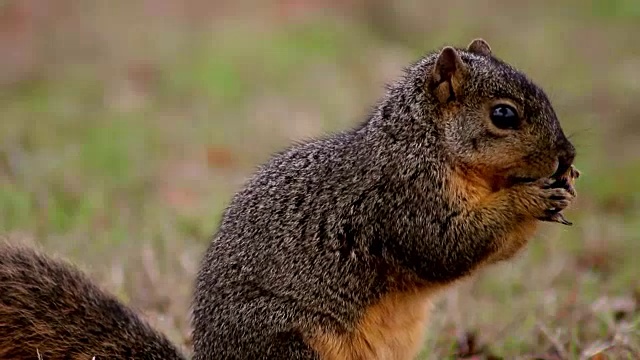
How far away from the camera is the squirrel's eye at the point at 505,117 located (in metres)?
3.85

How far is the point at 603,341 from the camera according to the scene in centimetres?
447

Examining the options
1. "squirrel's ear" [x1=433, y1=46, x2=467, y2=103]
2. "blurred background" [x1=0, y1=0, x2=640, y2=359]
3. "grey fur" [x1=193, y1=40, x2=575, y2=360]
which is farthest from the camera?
"blurred background" [x1=0, y1=0, x2=640, y2=359]

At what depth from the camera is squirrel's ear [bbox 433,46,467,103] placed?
3965 mm

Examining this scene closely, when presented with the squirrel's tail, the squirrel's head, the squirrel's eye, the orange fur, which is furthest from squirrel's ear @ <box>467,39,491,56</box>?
the squirrel's tail

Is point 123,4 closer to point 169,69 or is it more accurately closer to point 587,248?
point 169,69

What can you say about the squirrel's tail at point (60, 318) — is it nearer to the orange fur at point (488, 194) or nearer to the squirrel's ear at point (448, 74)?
the orange fur at point (488, 194)

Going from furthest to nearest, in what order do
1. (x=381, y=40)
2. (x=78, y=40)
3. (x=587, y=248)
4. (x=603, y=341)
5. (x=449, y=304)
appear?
(x=381, y=40) < (x=78, y=40) < (x=587, y=248) < (x=449, y=304) < (x=603, y=341)

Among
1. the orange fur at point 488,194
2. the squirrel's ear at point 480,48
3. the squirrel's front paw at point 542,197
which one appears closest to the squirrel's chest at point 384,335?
the orange fur at point 488,194

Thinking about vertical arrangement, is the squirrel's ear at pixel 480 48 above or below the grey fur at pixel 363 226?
above

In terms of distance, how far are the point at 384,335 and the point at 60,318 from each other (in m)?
1.04

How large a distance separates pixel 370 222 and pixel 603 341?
3.75 ft

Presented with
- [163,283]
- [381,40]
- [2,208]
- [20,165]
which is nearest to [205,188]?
[20,165]

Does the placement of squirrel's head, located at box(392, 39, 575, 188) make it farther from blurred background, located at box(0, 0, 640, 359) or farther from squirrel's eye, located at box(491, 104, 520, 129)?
blurred background, located at box(0, 0, 640, 359)

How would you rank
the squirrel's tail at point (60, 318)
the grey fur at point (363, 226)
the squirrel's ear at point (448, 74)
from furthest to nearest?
the squirrel's ear at point (448, 74) < the grey fur at point (363, 226) < the squirrel's tail at point (60, 318)
